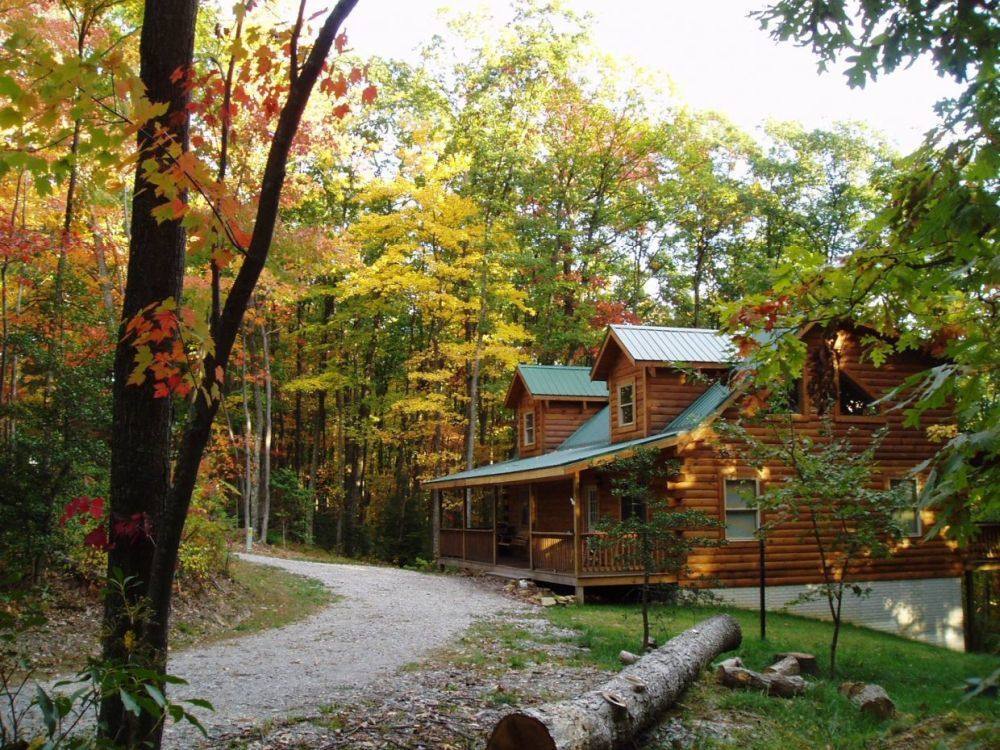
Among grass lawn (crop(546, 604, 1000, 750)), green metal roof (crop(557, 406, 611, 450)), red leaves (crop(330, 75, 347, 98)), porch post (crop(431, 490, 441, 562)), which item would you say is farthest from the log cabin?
red leaves (crop(330, 75, 347, 98))

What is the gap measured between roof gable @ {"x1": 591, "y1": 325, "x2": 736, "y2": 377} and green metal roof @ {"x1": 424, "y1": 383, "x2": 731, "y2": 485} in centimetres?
84

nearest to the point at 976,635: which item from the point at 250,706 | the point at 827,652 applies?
the point at 827,652

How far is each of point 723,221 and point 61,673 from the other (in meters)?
30.8

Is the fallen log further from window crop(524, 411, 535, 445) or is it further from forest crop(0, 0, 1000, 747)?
window crop(524, 411, 535, 445)

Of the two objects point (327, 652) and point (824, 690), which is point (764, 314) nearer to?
point (824, 690)

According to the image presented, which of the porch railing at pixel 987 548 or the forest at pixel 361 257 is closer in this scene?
the forest at pixel 361 257

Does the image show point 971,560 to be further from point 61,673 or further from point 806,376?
point 61,673

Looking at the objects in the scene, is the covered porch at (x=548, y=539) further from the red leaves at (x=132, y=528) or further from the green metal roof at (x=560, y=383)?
the red leaves at (x=132, y=528)

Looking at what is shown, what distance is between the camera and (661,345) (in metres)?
19.0

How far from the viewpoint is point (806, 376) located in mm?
18469

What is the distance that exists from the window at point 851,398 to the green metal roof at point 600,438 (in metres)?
3.11

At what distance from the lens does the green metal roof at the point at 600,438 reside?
55.8 ft

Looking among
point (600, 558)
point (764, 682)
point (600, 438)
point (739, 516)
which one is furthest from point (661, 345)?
point (764, 682)

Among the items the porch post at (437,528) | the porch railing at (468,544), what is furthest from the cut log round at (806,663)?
the porch post at (437,528)
